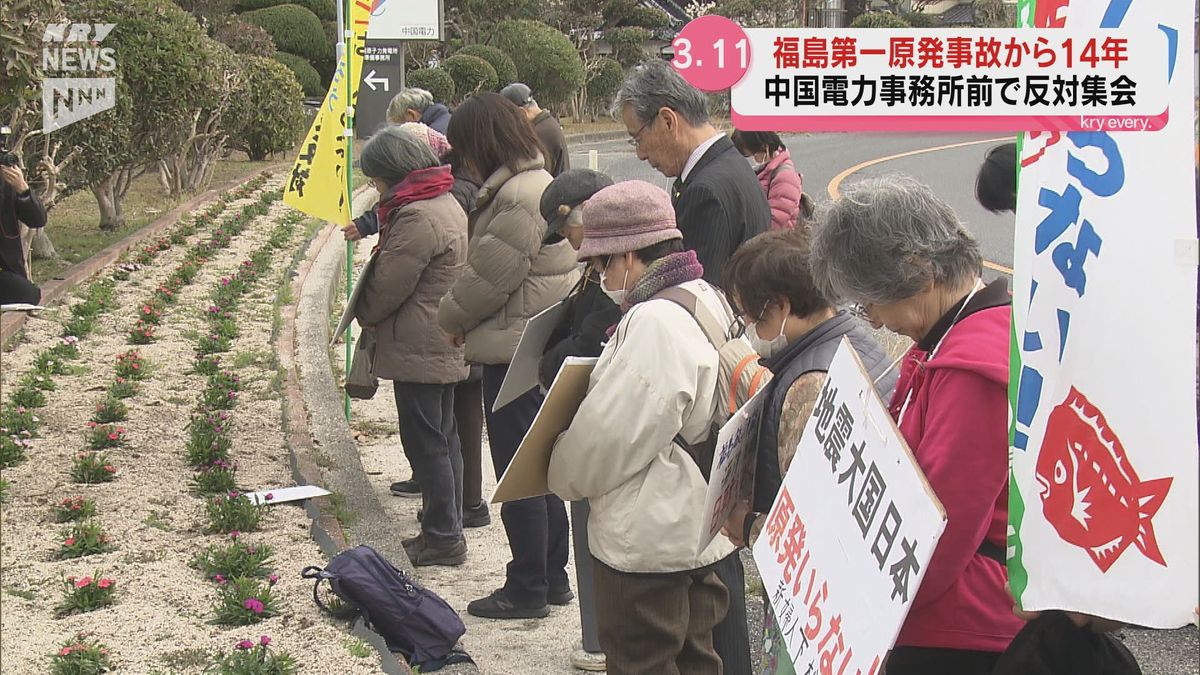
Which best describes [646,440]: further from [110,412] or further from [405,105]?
[405,105]

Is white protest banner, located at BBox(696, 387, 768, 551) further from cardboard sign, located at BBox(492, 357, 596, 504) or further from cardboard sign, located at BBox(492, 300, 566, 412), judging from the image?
cardboard sign, located at BBox(492, 300, 566, 412)

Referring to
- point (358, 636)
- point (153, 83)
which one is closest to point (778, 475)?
point (358, 636)

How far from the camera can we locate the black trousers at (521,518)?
16.7 ft

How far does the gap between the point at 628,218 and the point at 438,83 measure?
819 inches

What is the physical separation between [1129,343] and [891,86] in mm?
500

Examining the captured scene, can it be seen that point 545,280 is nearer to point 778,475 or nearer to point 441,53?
point 778,475

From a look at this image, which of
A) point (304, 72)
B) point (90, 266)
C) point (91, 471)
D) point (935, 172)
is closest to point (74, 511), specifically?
point (91, 471)

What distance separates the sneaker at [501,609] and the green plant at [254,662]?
1.13 m

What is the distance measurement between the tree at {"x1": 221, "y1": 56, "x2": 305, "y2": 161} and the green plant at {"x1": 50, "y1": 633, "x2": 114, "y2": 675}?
13.4 m

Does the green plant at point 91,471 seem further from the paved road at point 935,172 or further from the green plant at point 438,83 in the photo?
the green plant at point 438,83

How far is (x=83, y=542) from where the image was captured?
5.15 m

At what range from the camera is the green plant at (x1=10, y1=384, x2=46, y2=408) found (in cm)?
680

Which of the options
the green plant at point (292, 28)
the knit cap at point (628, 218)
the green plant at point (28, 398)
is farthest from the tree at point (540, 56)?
the knit cap at point (628, 218)

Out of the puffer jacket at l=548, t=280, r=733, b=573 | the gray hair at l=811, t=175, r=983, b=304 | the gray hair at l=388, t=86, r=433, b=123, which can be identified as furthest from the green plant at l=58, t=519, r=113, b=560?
the gray hair at l=388, t=86, r=433, b=123
